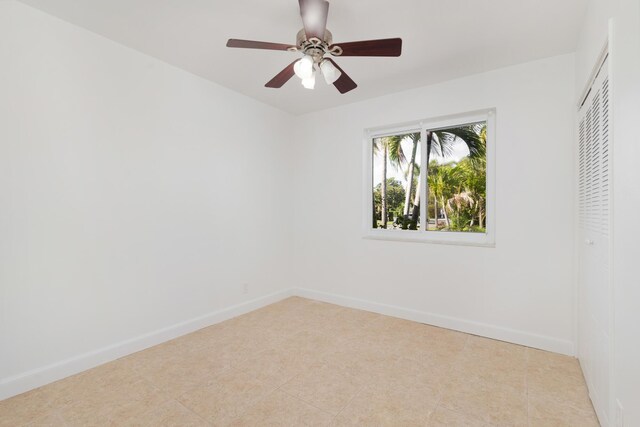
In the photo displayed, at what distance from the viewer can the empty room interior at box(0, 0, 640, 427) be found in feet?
5.87

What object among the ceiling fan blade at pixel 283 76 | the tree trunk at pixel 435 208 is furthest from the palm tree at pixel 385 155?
the ceiling fan blade at pixel 283 76

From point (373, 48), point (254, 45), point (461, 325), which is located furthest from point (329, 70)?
point (461, 325)

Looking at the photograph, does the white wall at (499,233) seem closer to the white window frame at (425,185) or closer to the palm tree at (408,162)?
the white window frame at (425,185)

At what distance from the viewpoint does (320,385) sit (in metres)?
2.08

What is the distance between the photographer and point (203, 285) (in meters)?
3.10

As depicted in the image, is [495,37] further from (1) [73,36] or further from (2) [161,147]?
(1) [73,36]

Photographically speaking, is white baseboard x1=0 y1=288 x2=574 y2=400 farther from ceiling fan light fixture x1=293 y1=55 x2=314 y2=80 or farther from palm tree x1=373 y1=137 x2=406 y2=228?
ceiling fan light fixture x1=293 y1=55 x2=314 y2=80

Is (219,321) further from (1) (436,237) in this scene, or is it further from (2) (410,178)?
(2) (410,178)

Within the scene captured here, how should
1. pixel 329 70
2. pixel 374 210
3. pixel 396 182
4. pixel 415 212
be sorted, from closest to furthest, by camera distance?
1. pixel 329 70
2. pixel 415 212
3. pixel 396 182
4. pixel 374 210

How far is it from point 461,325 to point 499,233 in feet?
3.17

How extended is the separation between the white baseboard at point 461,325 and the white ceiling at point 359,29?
2.39 meters

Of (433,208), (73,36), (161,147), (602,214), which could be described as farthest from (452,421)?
(73,36)

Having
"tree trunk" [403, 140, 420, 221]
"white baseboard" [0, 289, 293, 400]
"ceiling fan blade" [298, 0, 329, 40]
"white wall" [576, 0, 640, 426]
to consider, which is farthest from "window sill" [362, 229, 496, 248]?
"ceiling fan blade" [298, 0, 329, 40]

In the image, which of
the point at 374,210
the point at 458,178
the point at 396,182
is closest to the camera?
the point at 458,178
